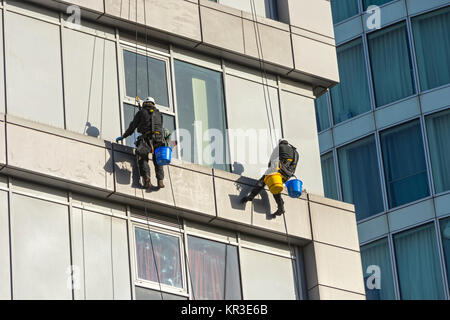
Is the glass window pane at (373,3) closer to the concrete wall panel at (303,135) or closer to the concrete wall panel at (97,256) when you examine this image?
the concrete wall panel at (303,135)

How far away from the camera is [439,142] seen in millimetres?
42156

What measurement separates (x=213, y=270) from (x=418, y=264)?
15.7m

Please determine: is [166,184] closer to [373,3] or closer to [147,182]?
[147,182]

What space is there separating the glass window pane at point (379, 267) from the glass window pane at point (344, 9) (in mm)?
7763

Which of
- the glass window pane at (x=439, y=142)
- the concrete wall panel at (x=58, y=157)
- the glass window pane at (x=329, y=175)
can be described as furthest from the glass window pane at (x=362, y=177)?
the concrete wall panel at (x=58, y=157)

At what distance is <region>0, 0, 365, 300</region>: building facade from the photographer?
24.9 meters

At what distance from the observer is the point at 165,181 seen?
1042 inches

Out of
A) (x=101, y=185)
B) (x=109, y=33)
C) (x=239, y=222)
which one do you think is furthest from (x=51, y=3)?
(x=239, y=222)

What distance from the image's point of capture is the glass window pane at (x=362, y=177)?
140 feet

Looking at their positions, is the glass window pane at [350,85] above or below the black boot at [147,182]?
above

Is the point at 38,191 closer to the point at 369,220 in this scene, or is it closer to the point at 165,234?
the point at 165,234
